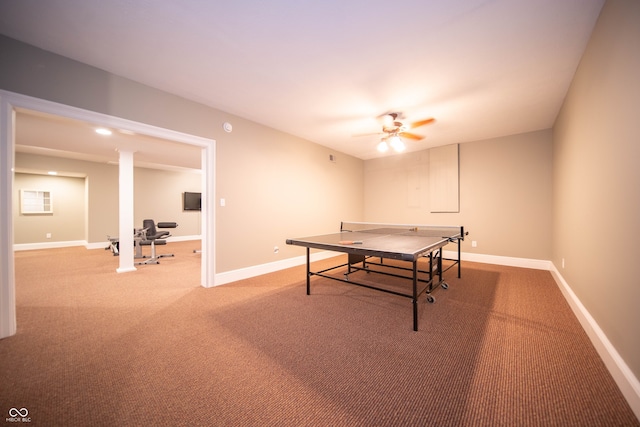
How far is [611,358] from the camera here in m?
1.55

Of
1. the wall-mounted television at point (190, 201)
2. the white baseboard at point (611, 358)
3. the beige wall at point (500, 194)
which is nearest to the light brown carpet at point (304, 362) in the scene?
the white baseboard at point (611, 358)

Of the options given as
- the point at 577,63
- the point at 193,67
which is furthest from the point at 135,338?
the point at 577,63

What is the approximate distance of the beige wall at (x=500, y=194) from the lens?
4.35 m

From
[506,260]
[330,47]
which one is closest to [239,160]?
[330,47]

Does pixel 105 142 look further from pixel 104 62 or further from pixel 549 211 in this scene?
pixel 549 211

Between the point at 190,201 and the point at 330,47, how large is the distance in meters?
8.59

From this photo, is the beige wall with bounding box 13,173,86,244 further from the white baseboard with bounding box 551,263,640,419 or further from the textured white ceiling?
the white baseboard with bounding box 551,263,640,419

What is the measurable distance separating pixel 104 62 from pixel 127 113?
49 cm

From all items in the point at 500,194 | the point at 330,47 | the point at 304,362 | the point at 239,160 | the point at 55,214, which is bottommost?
the point at 304,362

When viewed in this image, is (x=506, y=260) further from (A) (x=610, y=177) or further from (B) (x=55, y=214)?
(B) (x=55, y=214)

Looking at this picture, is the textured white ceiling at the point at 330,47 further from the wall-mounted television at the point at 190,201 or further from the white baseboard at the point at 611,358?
the wall-mounted television at the point at 190,201

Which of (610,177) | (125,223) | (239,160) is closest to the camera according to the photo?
(610,177)

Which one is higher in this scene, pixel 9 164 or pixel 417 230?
pixel 9 164

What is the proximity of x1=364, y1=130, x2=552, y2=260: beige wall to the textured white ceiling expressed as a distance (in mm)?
1285
